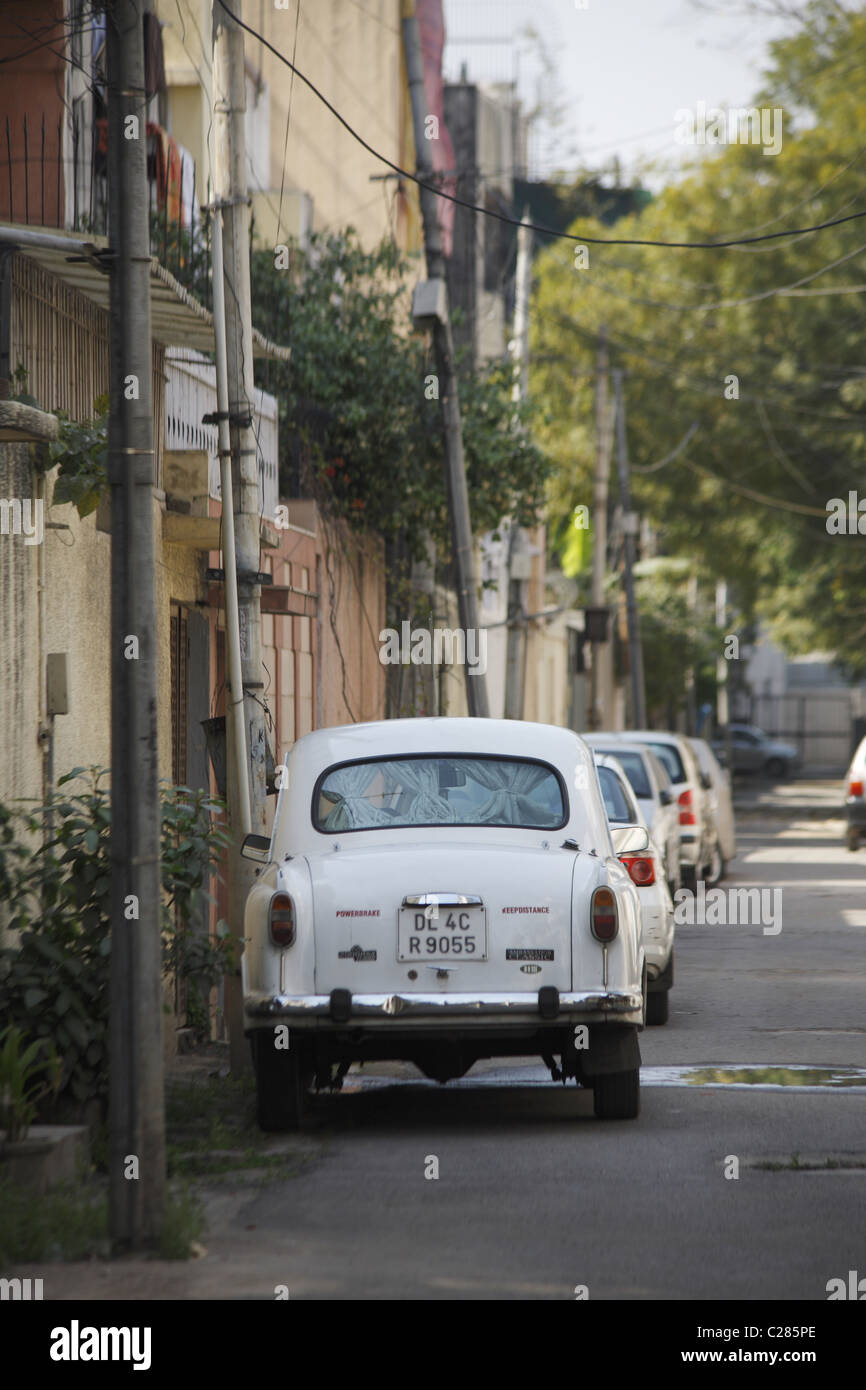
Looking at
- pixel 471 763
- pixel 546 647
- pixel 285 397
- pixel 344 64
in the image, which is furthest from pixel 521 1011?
pixel 546 647

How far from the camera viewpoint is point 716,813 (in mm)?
24547

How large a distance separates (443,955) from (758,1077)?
2.64 meters

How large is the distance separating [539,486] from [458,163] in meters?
13.0

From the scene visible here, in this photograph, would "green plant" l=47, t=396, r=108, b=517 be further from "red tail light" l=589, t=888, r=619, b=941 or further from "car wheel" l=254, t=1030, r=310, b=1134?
"red tail light" l=589, t=888, r=619, b=941

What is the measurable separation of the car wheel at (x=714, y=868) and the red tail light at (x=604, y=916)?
15.5m

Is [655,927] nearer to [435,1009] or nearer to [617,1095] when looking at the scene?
[617,1095]

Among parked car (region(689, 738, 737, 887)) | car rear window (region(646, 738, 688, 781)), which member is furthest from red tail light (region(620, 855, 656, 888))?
parked car (region(689, 738, 737, 887))

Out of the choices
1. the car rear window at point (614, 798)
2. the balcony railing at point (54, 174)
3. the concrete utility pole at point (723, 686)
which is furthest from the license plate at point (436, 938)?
the concrete utility pole at point (723, 686)

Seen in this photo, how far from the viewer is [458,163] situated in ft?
114

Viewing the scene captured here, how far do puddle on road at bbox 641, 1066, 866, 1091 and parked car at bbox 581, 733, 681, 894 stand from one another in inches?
275

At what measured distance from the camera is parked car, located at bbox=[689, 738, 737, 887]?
24.2m

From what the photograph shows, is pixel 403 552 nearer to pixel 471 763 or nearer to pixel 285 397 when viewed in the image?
pixel 285 397

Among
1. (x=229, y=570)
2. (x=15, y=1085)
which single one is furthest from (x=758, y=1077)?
(x=15, y=1085)

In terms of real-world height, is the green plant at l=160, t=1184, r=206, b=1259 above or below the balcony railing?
below
